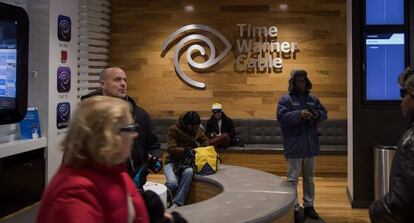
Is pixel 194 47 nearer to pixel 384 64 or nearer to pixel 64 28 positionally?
pixel 64 28

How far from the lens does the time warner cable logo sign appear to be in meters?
9.22

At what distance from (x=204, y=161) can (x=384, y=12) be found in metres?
2.90

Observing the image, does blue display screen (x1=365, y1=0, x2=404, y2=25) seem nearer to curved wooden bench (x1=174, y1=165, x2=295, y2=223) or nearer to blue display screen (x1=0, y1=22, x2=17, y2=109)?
curved wooden bench (x1=174, y1=165, x2=295, y2=223)

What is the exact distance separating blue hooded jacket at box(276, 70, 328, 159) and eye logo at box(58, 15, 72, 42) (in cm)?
326

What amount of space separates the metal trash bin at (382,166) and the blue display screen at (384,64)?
0.70 meters

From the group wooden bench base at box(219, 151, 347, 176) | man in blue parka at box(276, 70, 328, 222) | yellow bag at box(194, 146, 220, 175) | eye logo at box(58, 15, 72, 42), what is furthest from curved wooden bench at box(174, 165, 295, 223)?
eye logo at box(58, 15, 72, 42)

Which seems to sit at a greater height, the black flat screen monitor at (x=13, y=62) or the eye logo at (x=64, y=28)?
the eye logo at (x=64, y=28)

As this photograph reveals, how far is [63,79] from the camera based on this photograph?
7039 millimetres

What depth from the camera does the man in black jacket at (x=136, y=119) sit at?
142 inches

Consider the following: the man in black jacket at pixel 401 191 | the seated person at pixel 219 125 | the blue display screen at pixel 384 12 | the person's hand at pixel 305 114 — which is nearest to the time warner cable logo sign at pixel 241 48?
the seated person at pixel 219 125

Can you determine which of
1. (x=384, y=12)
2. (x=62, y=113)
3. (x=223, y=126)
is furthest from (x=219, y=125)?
(x=384, y=12)

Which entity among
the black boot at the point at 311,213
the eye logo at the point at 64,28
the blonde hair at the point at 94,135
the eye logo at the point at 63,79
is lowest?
the black boot at the point at 311,213

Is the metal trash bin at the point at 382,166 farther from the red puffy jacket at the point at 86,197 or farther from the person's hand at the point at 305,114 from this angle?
the red puffy jacket at the point at 86,197

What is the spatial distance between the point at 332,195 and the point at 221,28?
12.5ft
